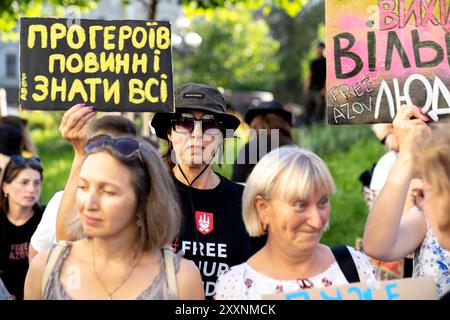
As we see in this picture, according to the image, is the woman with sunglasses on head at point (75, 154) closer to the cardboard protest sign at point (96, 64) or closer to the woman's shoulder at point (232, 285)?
the cardboard protest sign at point (96, 64)

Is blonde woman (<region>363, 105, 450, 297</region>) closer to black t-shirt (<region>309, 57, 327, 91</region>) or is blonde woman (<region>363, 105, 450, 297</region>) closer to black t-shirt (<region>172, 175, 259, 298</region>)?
black t-shirt (<region>172, 175, 259, 298</region>)

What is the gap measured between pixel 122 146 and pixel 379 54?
5.15 ft

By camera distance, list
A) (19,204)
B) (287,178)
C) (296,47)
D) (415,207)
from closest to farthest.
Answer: (287,178) → (415,207) → (19,204) → (296,47)

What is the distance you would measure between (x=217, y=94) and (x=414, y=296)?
1717 mm

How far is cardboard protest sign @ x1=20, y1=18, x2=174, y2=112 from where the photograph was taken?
412 centimetres

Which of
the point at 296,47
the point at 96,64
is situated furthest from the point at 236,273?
the point at 296,47

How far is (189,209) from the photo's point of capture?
4.06 m

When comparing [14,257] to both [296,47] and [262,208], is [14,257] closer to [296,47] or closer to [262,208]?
[262,208]

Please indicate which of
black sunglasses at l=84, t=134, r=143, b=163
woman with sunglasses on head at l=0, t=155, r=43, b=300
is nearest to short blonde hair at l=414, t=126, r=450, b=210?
black sunglasses at l=84, t=134, r=143, b=163

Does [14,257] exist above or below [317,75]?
below

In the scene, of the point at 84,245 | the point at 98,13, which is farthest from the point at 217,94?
the point at 98,13

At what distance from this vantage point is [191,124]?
425cm

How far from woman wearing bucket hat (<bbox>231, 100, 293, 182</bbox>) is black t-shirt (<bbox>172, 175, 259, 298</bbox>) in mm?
1487
